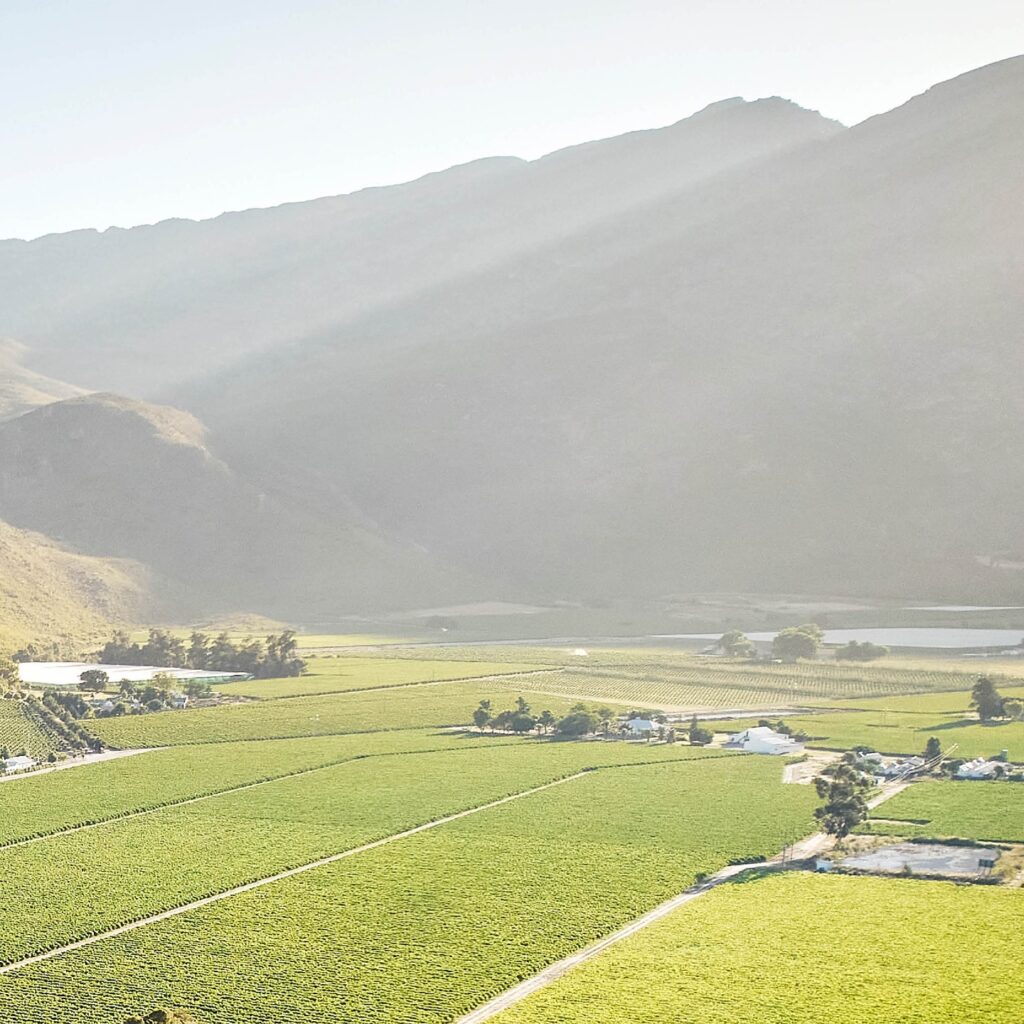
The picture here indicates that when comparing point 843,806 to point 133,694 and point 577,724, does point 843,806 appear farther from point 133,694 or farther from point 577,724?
point 133,694

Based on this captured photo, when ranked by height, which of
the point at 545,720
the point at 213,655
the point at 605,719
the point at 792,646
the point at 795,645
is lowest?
the point at 545,720

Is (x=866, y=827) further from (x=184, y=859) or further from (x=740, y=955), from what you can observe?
(x=184, y=859)

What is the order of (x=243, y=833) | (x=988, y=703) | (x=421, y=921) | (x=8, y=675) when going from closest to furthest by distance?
(x=421, y=921) → (x=243, y=833) → (x=988, y=703) → (x=8, y=675)

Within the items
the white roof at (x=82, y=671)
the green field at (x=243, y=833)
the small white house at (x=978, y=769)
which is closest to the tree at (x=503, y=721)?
the green field at (x=243, y=833)

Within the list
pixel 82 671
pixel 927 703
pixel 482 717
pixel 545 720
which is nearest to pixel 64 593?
pixel 82 671

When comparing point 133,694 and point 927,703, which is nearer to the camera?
point 927,703

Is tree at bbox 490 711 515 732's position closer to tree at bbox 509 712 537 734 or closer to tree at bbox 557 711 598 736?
tree at bbox 509 712 537 734
